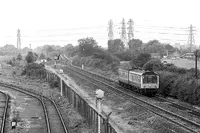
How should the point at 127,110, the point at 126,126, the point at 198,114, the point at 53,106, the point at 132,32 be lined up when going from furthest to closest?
the point at 132,32
the point at 53,106
the point at 127,110
the point at 198,114
the point at 126,126

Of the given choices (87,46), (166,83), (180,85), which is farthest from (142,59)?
(87,46)

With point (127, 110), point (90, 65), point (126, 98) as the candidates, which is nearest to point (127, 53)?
point (90, 65)

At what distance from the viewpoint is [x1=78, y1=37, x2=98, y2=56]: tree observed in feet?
250

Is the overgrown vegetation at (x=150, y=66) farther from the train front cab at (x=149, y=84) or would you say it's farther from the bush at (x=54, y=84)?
the train front cab at (x=149, y=84)

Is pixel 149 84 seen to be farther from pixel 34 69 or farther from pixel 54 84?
pixel 34 69

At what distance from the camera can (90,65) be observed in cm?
6619

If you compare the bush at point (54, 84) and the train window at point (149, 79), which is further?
the bush at point (54, 84)

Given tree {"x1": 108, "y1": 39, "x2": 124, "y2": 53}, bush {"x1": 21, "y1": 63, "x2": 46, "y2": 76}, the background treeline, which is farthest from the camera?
tree {"x1": 108, "y1": 39, "x2": 124, "y2": 53}

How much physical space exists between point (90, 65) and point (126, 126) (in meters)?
47.5

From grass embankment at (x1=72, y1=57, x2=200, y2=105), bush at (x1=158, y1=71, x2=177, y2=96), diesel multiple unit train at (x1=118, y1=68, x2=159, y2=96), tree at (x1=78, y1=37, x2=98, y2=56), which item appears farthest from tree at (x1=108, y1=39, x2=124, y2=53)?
diesel multiple unit train at (x1=118, y1=68, x2=159, y2=96)

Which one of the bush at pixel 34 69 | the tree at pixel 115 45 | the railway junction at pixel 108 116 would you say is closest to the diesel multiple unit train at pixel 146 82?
the railway junction at pixel 108 116

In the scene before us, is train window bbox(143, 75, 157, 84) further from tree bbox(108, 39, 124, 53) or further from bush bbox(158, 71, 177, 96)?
tree bbox(108, 39, 124, 53)

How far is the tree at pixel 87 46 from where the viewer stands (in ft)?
250

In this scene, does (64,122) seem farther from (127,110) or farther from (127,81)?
(127,81)
